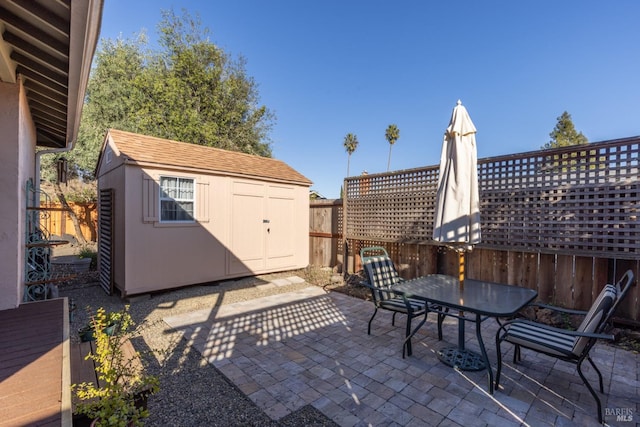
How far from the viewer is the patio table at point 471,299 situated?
2.52 m

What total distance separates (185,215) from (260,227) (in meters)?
1.79

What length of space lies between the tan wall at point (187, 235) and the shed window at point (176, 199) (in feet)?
0.45

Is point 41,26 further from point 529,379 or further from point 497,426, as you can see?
point 529,379

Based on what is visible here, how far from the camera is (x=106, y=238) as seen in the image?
6090mm

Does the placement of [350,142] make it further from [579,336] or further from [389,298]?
[579,336]

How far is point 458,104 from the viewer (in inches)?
128

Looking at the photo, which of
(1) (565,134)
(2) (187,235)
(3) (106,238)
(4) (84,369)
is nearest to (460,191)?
(4) (84,369)

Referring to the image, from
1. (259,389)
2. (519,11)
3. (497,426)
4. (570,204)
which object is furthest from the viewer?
(519,11)

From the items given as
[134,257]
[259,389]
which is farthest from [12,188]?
[259,389]

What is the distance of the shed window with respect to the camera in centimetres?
562

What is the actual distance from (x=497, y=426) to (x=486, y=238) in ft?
11.1

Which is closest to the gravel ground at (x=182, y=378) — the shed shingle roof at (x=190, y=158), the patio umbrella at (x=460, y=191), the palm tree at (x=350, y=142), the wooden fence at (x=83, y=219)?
the patio umbrella at (x=460, y=191)

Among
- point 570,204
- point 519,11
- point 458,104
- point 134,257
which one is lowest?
point 134,257

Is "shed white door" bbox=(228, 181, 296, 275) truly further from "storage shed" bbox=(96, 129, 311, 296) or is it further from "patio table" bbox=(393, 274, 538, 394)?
"patio table" bbox=(393, 274, 538, 394)
